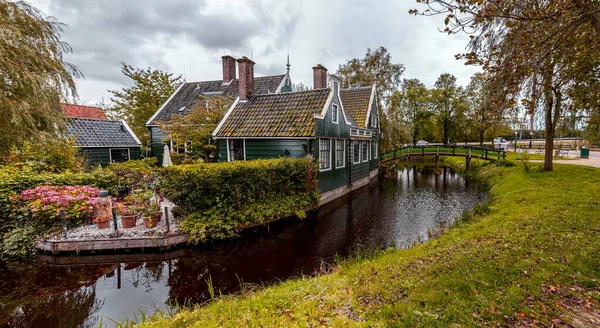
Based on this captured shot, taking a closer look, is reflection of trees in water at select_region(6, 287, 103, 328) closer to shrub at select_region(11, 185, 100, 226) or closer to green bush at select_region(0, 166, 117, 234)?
shrub at select_region(11, 185, 100, 226)

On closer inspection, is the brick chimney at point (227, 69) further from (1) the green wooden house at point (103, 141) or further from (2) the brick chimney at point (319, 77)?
(1) the green wooden house at point (103, 141)

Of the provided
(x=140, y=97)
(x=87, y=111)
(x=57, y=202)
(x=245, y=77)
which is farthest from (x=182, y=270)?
(x=87, y=111)

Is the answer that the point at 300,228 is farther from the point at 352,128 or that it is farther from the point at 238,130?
the point at 352,128

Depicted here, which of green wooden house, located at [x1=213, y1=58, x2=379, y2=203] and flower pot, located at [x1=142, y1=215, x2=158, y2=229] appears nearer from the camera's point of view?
flower pot, located at [x1=142, y1=215, x2=158, y2=229]

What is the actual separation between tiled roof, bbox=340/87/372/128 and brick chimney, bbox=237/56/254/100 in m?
9.47

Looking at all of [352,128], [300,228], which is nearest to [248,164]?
[300,228]

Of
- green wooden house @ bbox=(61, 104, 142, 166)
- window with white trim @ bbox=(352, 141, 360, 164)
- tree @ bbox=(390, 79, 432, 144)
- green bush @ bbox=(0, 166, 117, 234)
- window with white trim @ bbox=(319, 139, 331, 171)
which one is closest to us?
green bush @ bbox=(0, 166, 117, 234)

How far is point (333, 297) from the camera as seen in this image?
4.67 meters

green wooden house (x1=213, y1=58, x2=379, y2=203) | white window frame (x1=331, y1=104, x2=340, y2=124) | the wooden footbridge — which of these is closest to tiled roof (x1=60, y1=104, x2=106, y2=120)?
green wooden house (x1=213, y1=58, x2=379, y2=203)

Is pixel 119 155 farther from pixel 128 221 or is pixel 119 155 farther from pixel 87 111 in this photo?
pixel 87 111

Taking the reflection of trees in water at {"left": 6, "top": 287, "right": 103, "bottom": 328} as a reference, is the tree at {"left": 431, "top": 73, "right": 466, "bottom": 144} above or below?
above

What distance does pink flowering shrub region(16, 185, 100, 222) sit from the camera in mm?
7938

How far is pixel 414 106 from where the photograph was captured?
4131cm

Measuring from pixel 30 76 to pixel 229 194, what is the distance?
20.7 feet
